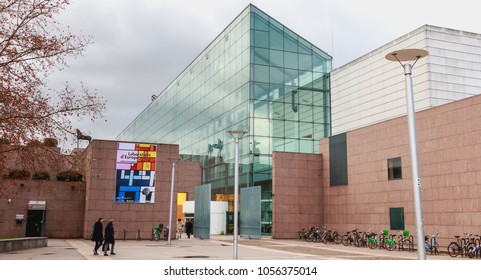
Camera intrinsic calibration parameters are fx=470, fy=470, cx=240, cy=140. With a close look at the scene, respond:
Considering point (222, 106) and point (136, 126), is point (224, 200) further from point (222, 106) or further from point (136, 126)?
point (136, 126)

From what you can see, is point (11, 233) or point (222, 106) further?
point (222, 106)

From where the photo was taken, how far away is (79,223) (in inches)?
1399

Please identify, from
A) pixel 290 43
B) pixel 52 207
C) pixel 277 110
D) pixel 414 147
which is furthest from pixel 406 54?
pixel 290 43

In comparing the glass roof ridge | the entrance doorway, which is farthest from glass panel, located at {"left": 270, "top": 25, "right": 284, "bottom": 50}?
the entrance doorway

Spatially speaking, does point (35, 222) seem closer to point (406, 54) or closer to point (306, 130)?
point (306, 130)

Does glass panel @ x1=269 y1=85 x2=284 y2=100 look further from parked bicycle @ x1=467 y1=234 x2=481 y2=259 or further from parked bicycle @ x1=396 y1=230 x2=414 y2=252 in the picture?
parked bicycle @ x1=467 y1=234 x2=481 y2=259

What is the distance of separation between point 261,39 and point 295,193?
16.5m

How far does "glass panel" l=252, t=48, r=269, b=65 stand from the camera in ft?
148

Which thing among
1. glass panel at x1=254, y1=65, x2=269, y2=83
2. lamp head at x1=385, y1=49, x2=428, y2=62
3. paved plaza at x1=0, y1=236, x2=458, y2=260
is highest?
glass panel at x1=254, y1=65, x2=269, y2=83

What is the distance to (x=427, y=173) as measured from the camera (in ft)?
89.6

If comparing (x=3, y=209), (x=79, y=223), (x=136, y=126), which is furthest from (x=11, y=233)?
(x=136, y=126)

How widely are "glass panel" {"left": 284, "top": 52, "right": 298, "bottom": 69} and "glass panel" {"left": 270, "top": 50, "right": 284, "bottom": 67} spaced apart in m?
0.46

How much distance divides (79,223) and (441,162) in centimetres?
2566

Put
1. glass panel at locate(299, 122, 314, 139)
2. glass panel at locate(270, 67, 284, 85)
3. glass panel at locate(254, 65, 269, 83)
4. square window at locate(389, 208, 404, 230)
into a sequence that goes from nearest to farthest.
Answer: square window at locate(389, 208, 404, 230) → glass panel at locate(254, 65, 269, 83) → glass panel at locate(270, 67, 284, 85) → glass panel at locate(299, 122, 314, 139)
